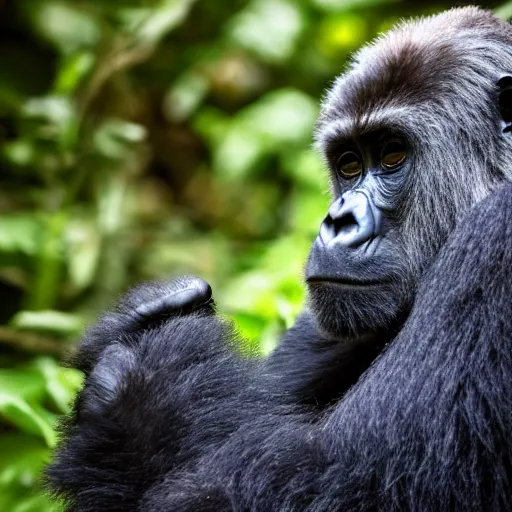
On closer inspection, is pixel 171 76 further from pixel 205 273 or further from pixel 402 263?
pixel 402 263

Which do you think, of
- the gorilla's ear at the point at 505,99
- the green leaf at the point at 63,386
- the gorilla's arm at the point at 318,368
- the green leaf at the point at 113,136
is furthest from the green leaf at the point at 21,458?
the green leaf at the point at 113,136

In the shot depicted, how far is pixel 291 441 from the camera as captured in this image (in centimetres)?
266

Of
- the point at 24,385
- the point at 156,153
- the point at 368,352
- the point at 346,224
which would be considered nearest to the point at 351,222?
the point at 346,224

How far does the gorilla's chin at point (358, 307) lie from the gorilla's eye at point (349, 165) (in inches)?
18.7

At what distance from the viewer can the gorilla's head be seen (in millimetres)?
3010

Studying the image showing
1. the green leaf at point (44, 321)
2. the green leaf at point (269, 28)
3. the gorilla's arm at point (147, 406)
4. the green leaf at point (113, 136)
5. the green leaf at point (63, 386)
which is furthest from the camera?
the green leaf at point (269, 28)

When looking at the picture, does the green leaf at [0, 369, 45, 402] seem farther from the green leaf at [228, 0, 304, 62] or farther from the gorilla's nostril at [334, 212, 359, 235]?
the green leaf at [228, 0, 304, 62]

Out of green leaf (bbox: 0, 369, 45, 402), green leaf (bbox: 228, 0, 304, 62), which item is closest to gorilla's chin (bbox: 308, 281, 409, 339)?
green leaf (bbox: 0, 369, 45, 402)

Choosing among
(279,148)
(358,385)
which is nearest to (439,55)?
(358,385)

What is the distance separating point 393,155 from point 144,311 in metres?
1.01

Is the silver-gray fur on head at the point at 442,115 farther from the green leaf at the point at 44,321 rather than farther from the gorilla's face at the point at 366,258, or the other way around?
the green leaf at the point at 44,321

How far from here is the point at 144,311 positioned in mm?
3105

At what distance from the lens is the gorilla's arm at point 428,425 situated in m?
2.42

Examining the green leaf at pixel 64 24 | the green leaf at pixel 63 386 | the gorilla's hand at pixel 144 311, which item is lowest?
the gorilla's hand at pixel 144 311
